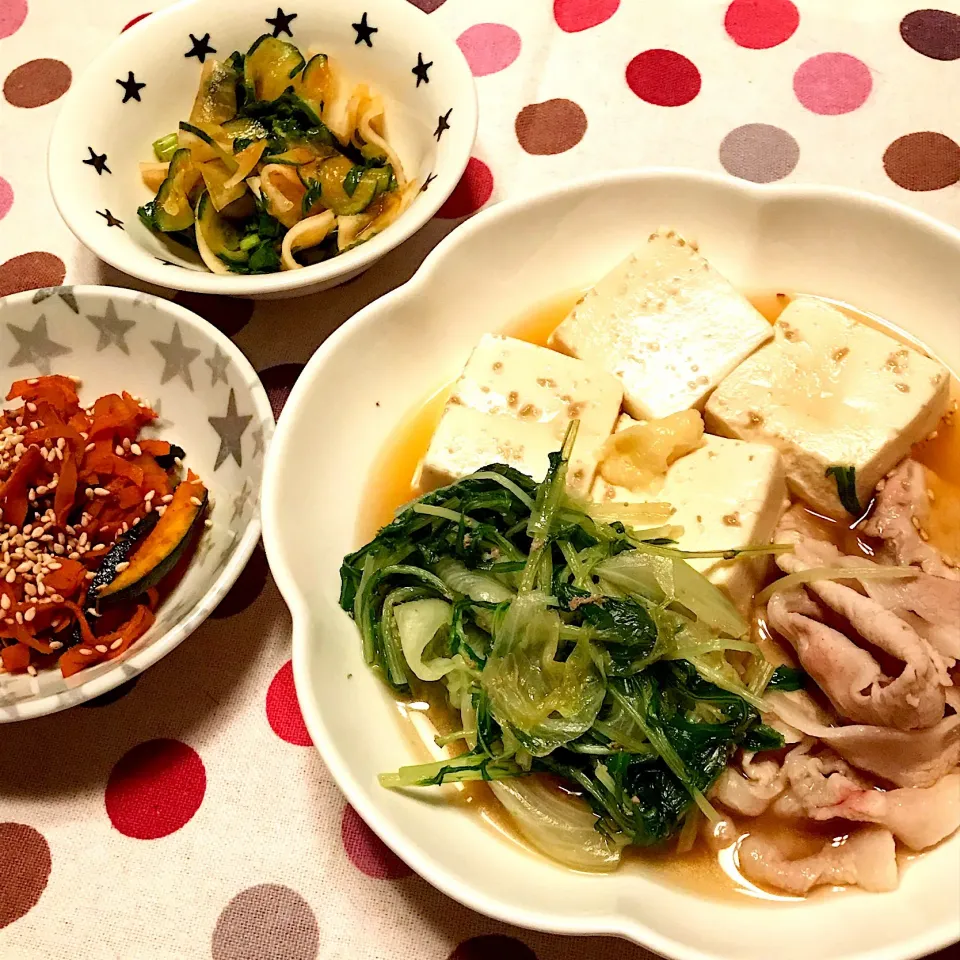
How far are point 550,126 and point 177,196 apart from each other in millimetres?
1211

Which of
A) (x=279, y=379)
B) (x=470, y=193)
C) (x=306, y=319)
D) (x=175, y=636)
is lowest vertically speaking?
(x=175, y=636)

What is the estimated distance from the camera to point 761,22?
288cm

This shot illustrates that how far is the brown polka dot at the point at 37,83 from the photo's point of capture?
3070 millimetres

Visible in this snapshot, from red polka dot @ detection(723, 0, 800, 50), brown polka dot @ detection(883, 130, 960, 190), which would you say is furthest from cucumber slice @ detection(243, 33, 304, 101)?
brown polka dot @ detection(883, 130, 960, 190)

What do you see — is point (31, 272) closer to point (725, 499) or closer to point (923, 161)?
point (725, 499)

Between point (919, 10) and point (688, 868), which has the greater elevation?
point (919, 10)

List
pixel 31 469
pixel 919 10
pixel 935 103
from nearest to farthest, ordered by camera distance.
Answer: pixel 31 469 → pixel 935 103 → pixel 919 10

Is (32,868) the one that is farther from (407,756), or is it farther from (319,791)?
(407,756)

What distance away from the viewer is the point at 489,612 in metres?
1.81

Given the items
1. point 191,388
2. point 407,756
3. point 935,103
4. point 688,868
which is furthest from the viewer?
point 935,103

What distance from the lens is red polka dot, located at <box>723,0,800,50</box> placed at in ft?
9.34

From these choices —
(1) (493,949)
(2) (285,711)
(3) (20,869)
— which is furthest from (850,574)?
(3) (20,869)

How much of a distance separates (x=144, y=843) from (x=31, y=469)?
933 millimetres

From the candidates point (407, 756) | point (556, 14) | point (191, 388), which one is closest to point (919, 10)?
point (556, 14)
